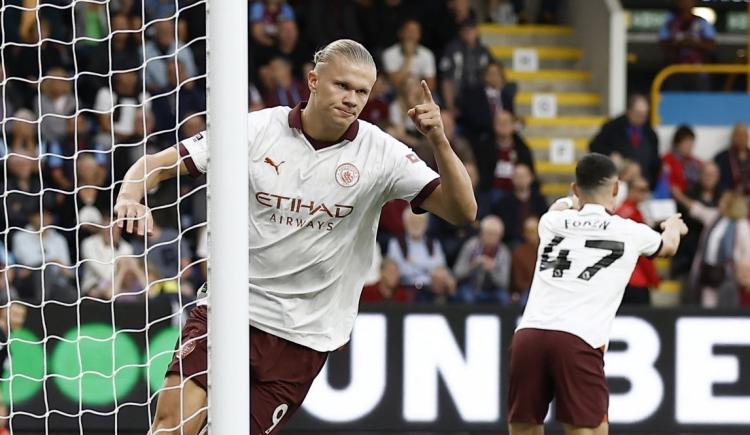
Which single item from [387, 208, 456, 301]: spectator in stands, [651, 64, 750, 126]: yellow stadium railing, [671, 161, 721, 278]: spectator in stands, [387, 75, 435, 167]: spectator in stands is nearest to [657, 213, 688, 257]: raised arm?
[387, 208, 456, 301]: spectator in stands

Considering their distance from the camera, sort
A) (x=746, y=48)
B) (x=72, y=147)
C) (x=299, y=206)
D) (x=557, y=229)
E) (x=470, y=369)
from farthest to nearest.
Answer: (x=746, y=48) → (x=72, y=147) → (x=470, y=369) → (x=557, y=229) → (x=299, y=206)

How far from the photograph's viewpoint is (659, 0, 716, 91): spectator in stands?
571 inches

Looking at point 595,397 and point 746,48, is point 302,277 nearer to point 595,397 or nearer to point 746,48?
point 595,397

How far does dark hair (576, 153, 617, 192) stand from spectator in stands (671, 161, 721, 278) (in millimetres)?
5571

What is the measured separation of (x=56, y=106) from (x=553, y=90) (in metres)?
5.37

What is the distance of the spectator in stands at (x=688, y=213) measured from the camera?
12109 mm

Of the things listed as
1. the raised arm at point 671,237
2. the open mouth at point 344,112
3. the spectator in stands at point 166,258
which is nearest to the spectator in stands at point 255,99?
the spectator in stands at point 166,258

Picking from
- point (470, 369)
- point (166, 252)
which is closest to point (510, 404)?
point (470, 369)

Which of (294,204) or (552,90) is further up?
(552,90)

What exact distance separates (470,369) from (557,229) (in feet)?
10.4

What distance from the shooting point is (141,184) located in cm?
472

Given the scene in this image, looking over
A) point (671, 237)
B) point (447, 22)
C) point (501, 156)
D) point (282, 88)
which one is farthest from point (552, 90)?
point (671, 237)

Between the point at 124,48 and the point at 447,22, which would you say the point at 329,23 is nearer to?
the point at 447,22

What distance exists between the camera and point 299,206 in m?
4.85
